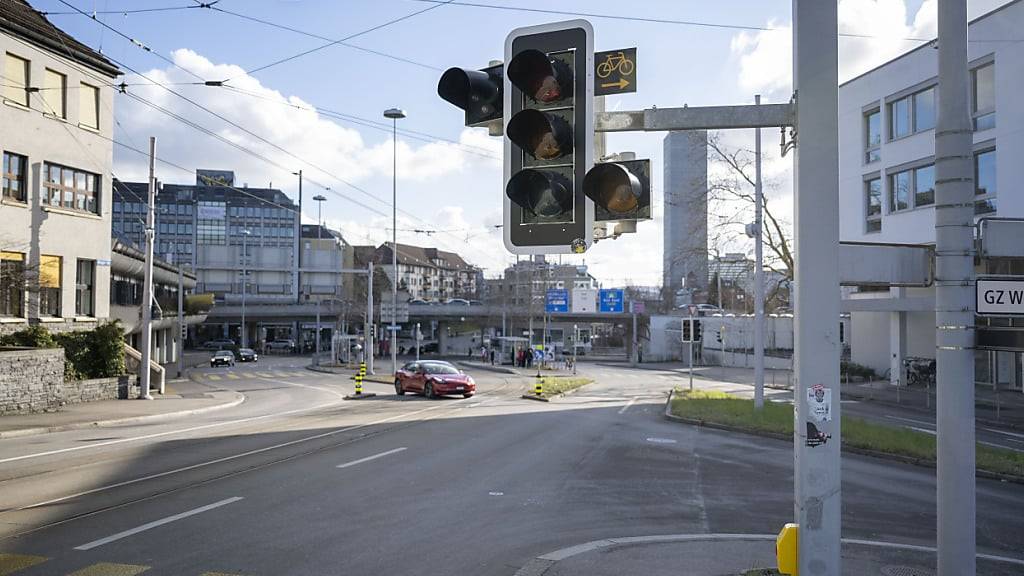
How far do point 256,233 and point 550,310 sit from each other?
52277 mm

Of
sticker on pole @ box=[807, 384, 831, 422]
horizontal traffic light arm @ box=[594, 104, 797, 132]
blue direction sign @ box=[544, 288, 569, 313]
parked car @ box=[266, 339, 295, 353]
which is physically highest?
horizontal traffic light arm @ box=[594, 104, 797, 132]

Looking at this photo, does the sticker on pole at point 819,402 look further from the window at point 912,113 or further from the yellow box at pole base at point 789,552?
the window at point 912,113

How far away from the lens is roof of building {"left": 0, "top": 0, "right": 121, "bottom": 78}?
987 inches

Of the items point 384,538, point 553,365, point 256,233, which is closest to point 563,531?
point 384,538

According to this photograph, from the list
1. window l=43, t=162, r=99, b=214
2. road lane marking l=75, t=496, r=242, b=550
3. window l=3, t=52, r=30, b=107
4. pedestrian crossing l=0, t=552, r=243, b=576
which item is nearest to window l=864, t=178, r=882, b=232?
window l=43, t=162, r=99, b=214

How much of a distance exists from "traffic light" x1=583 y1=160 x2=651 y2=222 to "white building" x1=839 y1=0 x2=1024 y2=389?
24.1m

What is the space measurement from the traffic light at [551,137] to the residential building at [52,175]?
2248cm

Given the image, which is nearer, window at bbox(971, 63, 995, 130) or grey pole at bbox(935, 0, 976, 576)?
grey pole at bbox(935, 0, 976, 576)

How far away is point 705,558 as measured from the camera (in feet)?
25.3

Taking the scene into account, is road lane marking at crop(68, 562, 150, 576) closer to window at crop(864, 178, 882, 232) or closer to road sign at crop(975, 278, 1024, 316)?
road sign at crop(975, 278, 1024, 316)

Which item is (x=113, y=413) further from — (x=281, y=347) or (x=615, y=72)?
(x=281, y=347)

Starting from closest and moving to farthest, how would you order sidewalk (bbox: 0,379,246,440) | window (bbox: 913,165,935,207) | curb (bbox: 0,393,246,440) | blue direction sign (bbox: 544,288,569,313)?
curb (bbox: 0,393,246,440) → sidewalk (bbox: 0,379,246,440) → window (bbox: 913,165,935,207) → blue direction sign (bbox: 544,288,569,313)

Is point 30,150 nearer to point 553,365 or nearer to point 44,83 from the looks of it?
point 44,83

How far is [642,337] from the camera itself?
93688mm
